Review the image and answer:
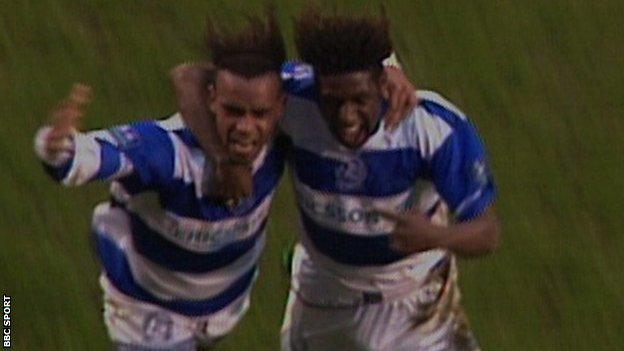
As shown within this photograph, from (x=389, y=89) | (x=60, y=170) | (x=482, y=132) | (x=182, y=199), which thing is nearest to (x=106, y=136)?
(x=60, y=170)

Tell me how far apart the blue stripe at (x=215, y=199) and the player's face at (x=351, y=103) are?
324 millimetres

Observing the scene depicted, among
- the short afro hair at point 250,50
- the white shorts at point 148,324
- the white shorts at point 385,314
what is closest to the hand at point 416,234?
the short afro hair at point 250,50

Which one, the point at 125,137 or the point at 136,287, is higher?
the point at 125,137

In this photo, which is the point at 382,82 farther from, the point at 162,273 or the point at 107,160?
the point at 162,273

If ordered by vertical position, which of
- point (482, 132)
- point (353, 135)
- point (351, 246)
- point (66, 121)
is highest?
point (66, 121)

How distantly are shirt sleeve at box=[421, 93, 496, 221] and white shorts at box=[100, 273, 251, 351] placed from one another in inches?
43.7

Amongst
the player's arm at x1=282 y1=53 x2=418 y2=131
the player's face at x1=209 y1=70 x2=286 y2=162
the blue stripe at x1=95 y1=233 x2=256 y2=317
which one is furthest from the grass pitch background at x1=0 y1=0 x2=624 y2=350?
the player's face at x1=209 y1=70 x2=286 y2=162

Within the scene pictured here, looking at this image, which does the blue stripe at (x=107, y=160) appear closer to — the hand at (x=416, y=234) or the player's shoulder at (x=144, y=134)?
the player's shoulder at (x=144, y=134)

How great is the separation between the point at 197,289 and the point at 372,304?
2.27 feet

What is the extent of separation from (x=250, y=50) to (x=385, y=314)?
1.36 m

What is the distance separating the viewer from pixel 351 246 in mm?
8156

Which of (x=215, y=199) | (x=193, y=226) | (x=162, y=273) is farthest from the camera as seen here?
(x=162, y=273)

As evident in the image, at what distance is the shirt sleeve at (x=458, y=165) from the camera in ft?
25.6

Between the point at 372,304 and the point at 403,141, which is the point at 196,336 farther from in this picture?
the point at 403,141
